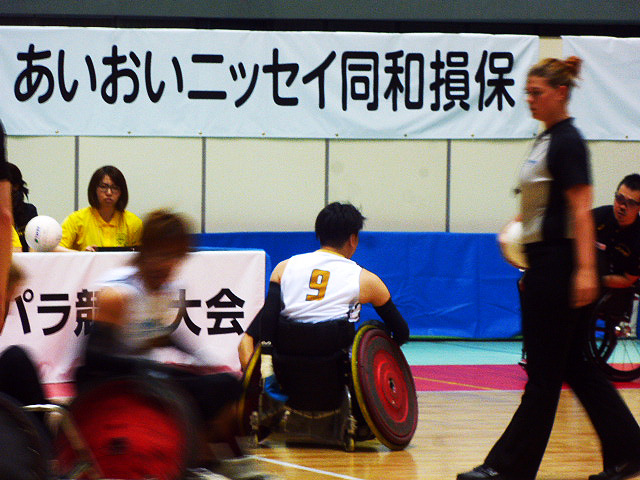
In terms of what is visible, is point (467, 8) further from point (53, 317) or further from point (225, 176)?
point (53, 317)

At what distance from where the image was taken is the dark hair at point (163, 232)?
289cm

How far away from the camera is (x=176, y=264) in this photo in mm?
2941

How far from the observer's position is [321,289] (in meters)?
4.28

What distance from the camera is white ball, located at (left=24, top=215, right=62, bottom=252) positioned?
5.59 meters

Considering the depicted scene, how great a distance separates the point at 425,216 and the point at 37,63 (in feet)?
12.9

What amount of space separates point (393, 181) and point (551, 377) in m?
5.99

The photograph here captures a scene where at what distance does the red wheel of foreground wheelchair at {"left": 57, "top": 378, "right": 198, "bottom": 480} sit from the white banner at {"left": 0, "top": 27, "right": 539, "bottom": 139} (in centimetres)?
625

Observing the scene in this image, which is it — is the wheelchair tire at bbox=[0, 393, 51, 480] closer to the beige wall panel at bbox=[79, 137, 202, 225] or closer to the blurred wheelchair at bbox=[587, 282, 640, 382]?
the blurred wheelchair at bbox=[587, 282, 640, 382]

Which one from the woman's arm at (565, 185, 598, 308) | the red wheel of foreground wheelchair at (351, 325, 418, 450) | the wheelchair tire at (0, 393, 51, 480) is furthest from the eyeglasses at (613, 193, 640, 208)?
the wheelchair tire at (0, 393, 51, 480)

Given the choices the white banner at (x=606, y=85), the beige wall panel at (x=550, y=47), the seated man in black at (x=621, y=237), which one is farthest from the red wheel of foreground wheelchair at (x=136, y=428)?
the beige wall panel at (x=550, y=47)

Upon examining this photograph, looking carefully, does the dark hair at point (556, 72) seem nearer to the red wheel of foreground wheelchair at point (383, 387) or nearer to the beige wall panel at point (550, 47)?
the red wheel of foreground wheelchair at point (383, 387)

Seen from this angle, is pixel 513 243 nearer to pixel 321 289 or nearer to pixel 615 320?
pixel 321 289

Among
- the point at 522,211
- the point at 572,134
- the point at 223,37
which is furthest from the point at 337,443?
the point at 223,37

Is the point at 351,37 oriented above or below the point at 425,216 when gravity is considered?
above
